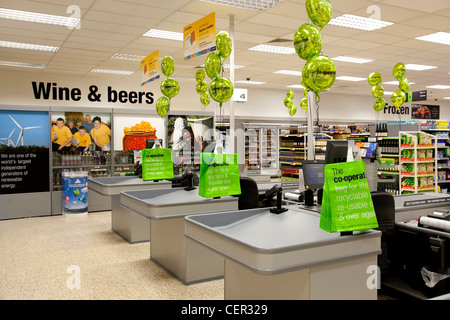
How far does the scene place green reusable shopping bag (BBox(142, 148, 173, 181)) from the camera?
5.21 metres

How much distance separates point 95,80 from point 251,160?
7.91 m

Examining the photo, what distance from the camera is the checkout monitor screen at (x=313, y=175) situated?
3.67 metres

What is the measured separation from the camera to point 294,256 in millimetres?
2098

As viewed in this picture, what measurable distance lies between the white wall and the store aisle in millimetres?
3565

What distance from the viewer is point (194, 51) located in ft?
17.9

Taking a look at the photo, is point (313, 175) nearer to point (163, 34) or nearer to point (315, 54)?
point (315, 54)

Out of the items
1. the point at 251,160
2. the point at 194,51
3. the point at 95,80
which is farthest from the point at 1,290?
the point at 251,160

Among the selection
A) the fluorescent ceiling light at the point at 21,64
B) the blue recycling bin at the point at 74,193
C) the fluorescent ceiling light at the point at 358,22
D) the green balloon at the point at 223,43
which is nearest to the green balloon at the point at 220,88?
the green balloon at the point at 223,43

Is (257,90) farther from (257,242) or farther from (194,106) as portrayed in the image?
(257,242)

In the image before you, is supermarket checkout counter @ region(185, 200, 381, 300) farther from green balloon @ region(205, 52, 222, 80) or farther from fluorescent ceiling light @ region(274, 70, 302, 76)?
fluorescent ceiling light @ region(274, 70, 302, 76)

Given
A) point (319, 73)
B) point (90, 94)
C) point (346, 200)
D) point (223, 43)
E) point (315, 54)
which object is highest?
point (90, 94)

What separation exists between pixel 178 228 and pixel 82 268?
140cm

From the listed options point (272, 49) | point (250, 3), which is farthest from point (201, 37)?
point (272, 49)

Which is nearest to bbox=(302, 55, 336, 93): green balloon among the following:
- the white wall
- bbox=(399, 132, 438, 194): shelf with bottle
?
bbox=(399, 132, 438, 194): shelf with bottle
